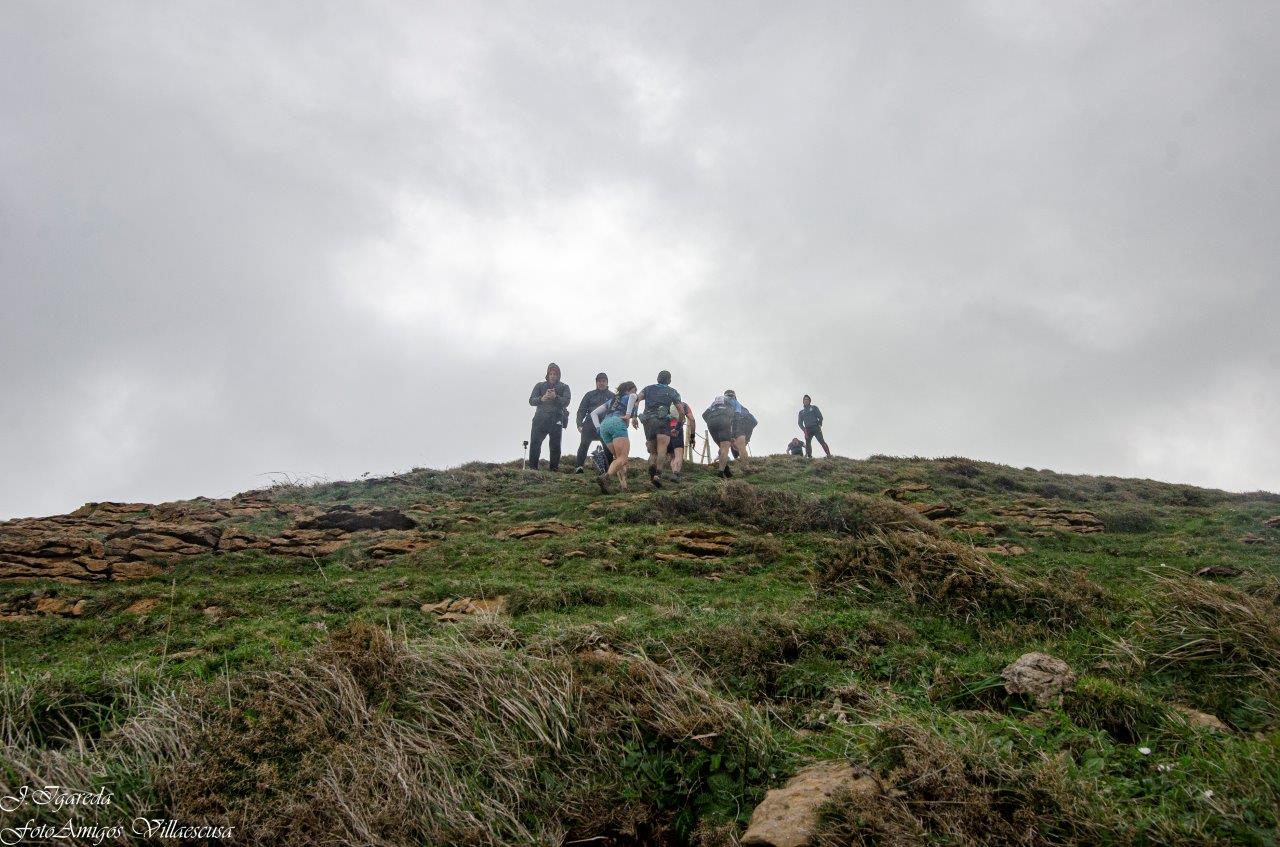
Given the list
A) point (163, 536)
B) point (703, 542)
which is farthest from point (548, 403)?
point (163, 536)

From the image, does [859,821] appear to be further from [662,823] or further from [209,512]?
[209,512]

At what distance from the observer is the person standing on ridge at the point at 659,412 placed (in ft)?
47.5

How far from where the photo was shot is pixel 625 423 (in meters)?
13.8

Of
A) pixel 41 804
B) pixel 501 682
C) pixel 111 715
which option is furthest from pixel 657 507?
pixel 41 804

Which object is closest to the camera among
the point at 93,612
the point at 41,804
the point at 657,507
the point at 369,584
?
the point at 41,804

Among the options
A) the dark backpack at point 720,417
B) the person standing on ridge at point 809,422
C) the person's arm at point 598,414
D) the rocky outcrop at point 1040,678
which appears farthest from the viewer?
the person standing on ridge at point 809,422

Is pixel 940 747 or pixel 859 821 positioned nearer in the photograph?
pixel 859 821

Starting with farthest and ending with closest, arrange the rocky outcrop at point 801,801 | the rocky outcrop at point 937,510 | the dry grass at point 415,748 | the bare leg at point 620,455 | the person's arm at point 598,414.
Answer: the person's arm at point 598,414 < the bare leg at point 620,455 < the rocky outcrop at point 937,510 < the dry grass at point 415,748 < the rocky outcrop at point 801,801

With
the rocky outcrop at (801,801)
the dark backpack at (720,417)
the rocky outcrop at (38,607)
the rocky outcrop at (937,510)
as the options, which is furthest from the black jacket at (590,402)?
the rocky outcrop at (801,801)

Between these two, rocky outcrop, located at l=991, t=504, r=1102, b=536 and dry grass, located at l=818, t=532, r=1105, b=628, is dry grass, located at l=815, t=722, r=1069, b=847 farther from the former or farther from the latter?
rocky outcrop, located at l=991, t=504, r=1102, b=536

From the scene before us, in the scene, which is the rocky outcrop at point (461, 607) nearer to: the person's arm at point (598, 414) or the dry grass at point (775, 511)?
the dry grass at point (775, 511)

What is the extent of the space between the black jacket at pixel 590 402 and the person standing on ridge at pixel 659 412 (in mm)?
1011

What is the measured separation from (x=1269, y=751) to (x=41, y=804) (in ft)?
18.6

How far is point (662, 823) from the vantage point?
347 cm
